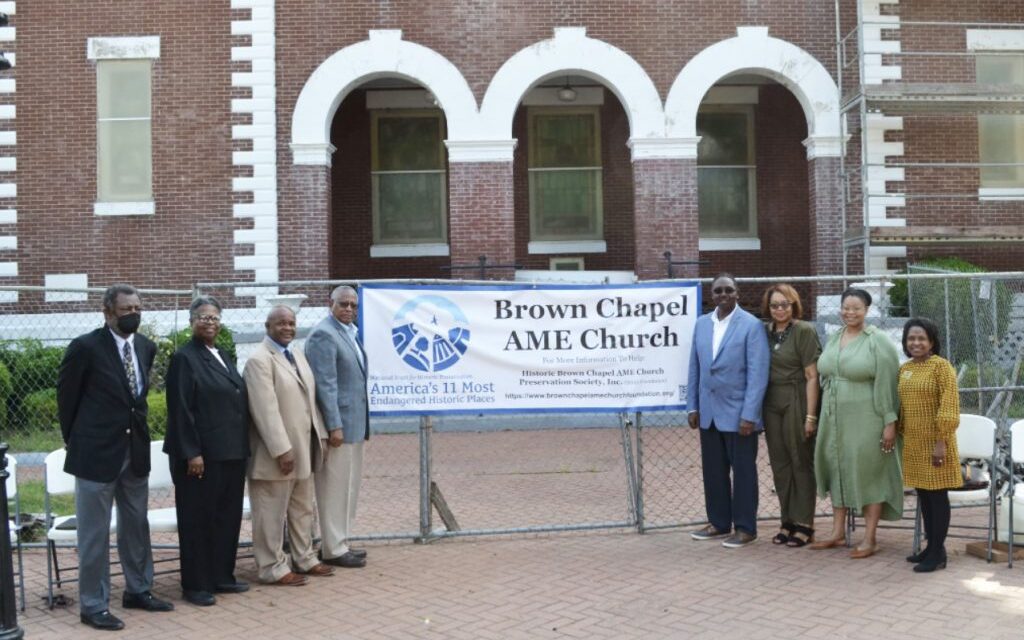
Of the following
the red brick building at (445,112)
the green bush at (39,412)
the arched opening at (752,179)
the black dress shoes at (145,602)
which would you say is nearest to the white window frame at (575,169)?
the arched opening at (752,179)

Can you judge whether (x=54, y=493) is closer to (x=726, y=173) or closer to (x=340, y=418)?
(x=340, y=418)

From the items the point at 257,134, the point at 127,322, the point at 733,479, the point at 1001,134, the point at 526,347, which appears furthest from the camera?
the point at 1001,134

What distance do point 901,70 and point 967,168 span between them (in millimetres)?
1952

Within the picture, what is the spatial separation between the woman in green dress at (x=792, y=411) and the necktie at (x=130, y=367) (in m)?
4.37

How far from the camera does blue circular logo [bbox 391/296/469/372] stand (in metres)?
7.74

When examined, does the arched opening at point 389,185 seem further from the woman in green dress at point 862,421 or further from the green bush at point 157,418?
the woman in green dress at point 862,421

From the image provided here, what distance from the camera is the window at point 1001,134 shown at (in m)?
17.0

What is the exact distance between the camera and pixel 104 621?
5.86m

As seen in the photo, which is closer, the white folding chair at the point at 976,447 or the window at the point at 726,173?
the white folding chair at the point at 976,447

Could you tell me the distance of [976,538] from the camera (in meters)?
7.31

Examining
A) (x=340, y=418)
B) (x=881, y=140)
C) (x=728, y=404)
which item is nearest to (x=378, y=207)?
(x=881, y=140)

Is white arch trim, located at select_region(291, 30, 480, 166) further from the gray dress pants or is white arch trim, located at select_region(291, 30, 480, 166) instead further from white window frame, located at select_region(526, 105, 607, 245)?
the gray dress pants

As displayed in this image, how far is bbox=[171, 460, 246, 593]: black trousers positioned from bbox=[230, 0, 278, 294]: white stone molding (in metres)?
10.1

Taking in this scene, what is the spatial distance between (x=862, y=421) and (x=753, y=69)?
11128 mm
